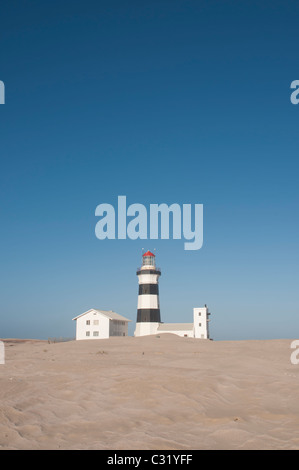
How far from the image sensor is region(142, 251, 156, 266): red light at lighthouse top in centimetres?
5521

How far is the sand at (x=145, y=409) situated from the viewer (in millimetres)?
7270

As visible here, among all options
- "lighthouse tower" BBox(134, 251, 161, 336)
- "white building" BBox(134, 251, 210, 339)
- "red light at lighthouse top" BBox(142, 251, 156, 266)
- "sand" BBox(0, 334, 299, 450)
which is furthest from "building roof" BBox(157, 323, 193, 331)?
"sand" BBox(0, 334, 299, 450)

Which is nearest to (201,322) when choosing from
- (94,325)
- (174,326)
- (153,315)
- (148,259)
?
(174,326)

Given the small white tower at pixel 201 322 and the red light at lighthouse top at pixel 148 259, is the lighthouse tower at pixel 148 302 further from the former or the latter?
the small white tower at pixel 201 322

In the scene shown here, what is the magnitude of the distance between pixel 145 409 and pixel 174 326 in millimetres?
45363

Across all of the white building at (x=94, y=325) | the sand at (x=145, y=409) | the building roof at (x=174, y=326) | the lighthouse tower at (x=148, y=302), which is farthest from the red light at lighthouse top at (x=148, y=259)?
the sand at (x=145, y=409)

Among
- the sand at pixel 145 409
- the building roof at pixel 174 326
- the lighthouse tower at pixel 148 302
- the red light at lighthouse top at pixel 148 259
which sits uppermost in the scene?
the red light at lighthouse top at pixel 148 259

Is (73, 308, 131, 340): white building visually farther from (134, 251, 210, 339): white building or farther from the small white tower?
the small white tower

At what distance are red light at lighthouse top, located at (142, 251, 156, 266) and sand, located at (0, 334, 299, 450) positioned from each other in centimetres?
4004

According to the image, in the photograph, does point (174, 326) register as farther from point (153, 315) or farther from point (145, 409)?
point (145, 409)

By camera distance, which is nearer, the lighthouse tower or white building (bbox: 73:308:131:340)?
white building (bbox: 73:308:131:340)

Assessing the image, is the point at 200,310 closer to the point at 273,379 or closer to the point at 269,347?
the point at 269,347
